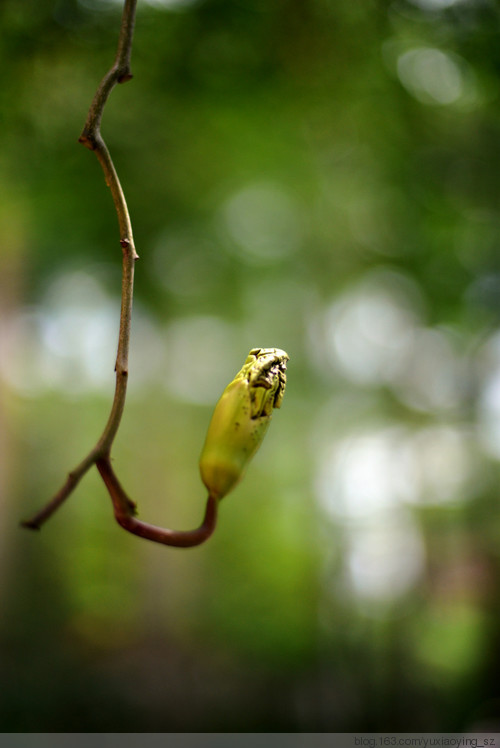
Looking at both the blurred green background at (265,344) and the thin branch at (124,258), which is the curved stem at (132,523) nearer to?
the thin branch at (124,258)

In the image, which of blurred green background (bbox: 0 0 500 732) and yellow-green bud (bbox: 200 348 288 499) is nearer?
yellow-green bud (bbox: 200 348 288 499)

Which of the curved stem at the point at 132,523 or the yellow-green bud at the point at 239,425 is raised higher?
the yellow-green bud at the point at 239,425

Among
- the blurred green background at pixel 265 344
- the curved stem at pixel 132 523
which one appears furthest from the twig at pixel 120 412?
the blurred green background at pixel 265 344

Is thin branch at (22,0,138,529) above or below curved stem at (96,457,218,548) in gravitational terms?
above

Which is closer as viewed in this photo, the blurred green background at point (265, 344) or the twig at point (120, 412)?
the twig at point (120, 412)

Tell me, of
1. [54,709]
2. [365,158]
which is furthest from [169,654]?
[365,158]

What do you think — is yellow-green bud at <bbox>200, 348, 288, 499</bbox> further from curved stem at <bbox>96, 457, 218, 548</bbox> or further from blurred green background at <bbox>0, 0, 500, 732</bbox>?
blurred green background at <bbox>0, 0, 500, 732</bbox>

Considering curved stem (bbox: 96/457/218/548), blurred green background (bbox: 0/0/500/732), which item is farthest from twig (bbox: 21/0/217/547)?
blurred green background (bbox: 0/0/500/732)
